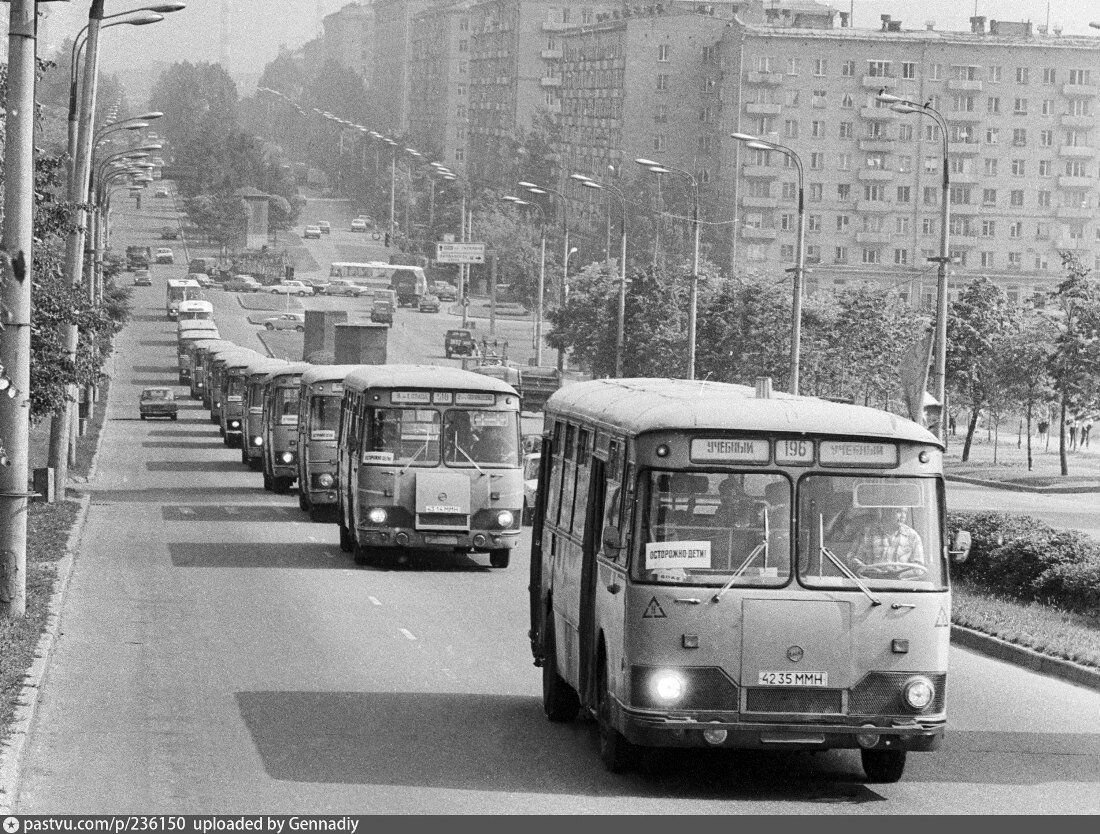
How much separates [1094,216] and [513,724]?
12629 centimetres

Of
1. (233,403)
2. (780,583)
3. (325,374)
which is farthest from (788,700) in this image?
(233,403)

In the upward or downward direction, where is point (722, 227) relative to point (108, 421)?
upward

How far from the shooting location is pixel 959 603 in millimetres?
20984

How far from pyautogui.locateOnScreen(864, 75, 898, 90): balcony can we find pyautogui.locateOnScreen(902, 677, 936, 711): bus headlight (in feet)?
402

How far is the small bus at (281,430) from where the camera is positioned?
4125 cm

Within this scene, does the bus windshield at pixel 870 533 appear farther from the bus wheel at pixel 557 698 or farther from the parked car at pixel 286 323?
the parked car at pixel 286 323

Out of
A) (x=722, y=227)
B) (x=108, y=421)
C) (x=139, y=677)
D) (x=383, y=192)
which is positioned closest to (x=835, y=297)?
(x=108, y=421)

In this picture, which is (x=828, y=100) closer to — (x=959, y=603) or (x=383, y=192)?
(x=383, y=192)

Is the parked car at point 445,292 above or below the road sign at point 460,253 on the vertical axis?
below

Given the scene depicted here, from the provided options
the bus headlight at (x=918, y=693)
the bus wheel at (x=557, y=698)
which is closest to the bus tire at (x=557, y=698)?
the bus wheel at (x=557, y=698)

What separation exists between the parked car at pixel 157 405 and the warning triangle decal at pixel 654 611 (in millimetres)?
67676

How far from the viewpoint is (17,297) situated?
62.1 ft

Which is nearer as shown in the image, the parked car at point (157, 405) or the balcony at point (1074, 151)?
the parked car at point (157, 405)

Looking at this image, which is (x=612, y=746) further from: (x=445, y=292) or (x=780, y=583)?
(x=445, y=292)
